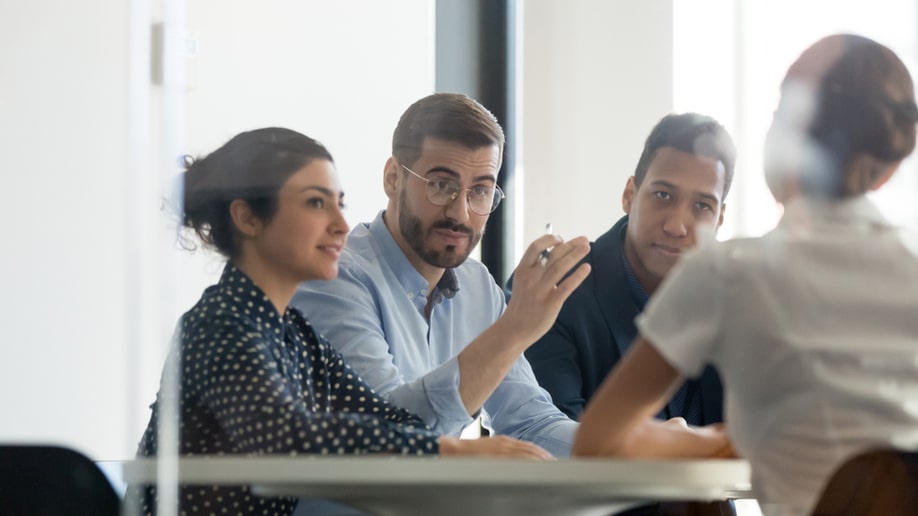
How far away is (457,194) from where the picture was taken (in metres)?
1.61

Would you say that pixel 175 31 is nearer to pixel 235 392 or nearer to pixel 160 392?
pixel 160 392

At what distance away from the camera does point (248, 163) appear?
4.35ft

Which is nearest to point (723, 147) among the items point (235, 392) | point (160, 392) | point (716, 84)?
point (716, 84)

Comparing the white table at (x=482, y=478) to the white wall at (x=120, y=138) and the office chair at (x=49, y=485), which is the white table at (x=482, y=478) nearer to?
the office chair at (x=49, y=485)

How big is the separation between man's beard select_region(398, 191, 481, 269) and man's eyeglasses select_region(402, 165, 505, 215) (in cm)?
3

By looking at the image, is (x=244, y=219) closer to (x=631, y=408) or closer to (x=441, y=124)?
(x=441, y=124)

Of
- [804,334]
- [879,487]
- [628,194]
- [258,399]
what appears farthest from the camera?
[628,194]

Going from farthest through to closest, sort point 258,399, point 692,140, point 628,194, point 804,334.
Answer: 1. point 628,194
2. point 692,140
3. point 258,399
4. point 804,334

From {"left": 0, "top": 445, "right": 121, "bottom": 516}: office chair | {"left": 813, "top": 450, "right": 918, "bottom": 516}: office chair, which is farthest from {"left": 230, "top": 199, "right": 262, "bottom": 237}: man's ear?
{"left": 813, "top": 450, "right": 918, "bottom": 516}: office chair

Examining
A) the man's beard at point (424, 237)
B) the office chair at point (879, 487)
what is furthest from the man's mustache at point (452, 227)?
the office chair at point (879, 487)

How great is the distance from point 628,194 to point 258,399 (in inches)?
21.9

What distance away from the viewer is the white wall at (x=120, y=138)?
1.54 metres

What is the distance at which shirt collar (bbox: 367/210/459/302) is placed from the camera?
1603 millimetres

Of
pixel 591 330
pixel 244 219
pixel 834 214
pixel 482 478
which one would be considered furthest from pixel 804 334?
pixel 244 219
